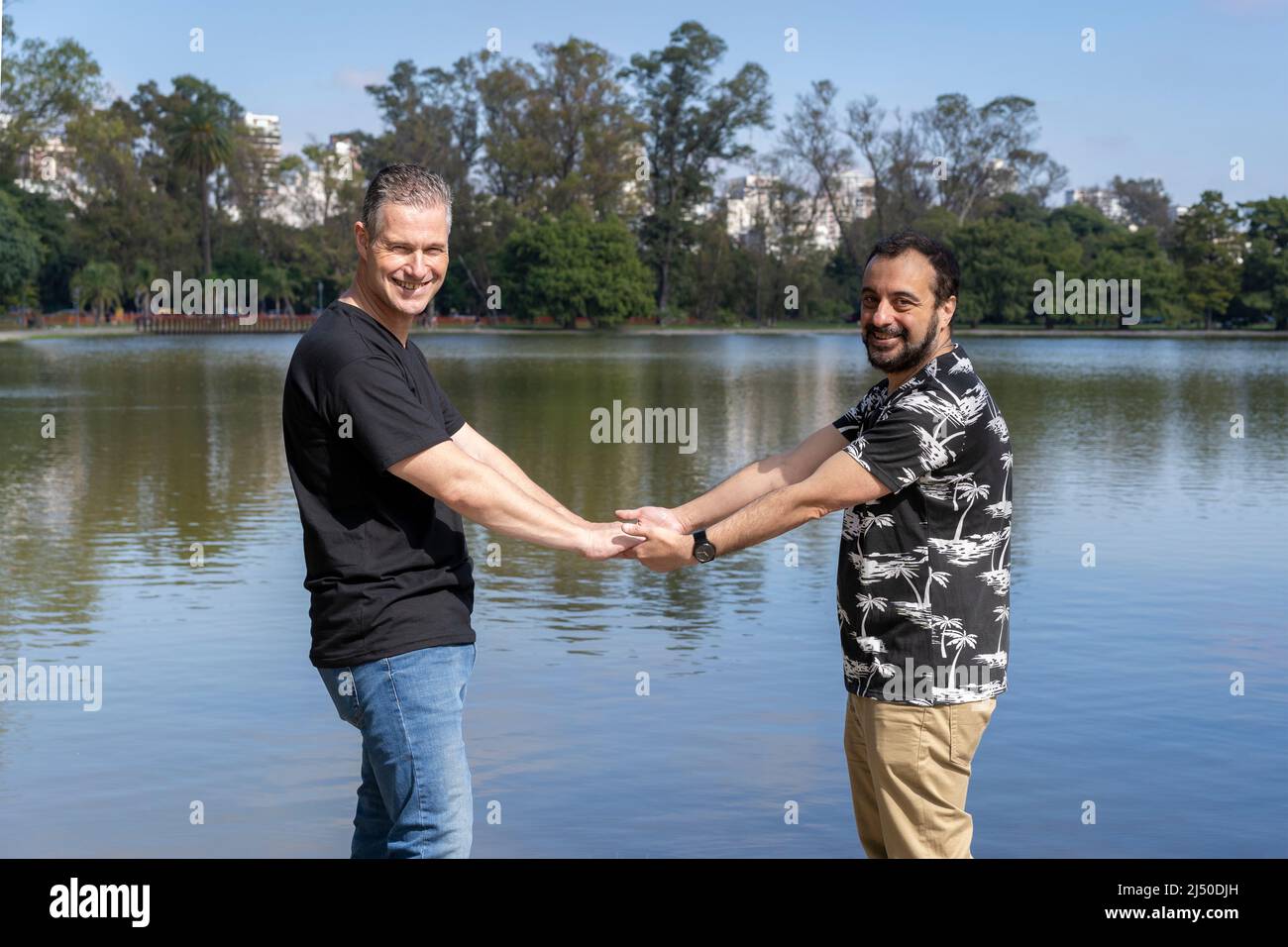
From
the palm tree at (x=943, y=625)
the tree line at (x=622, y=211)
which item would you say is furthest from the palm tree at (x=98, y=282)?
the palm tree at (x=943, y=625)

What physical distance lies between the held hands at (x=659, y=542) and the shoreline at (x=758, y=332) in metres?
71.9

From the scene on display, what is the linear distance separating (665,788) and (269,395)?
27.1 meters

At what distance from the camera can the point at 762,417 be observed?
27406 millimetres

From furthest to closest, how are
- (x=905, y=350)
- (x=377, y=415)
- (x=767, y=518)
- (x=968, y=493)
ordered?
(x=767, y=518)
(x=905, y=350)
(x=968, y=493)
(x=377, y=415)

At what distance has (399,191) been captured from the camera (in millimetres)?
3887

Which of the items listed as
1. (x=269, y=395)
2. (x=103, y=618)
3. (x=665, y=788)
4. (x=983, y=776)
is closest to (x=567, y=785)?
(x=665, y=788)

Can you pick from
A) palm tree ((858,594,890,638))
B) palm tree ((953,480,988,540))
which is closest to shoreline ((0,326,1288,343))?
palm tree ((858,594,890,638))

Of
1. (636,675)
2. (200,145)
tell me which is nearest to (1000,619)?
(636,675)

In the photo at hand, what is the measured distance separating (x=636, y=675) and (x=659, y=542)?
14.0 ft

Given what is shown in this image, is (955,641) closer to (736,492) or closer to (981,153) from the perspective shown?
(736,492)

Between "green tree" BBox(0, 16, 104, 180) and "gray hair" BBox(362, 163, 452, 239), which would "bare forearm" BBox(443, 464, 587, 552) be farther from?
"green tree" BBox(0, 16, 104, 180)

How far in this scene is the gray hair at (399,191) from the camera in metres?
3.89
